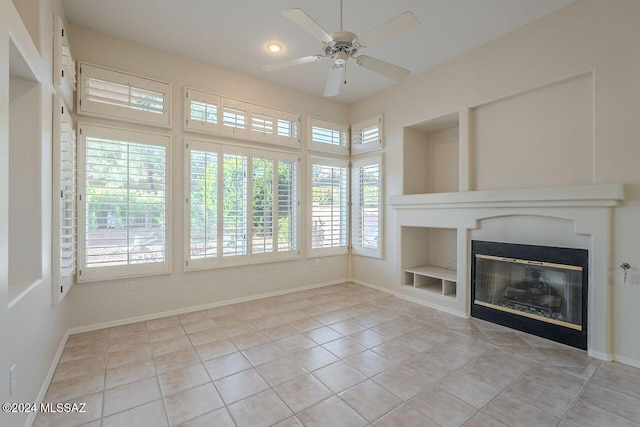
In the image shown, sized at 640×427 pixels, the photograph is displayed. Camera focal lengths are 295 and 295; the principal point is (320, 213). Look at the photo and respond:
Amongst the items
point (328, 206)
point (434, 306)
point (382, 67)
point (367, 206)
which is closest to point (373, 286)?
point (434, 306)

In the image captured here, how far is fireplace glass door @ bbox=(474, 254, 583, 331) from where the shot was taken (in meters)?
2.89

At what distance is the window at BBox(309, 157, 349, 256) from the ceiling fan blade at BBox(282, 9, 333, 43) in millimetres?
2787

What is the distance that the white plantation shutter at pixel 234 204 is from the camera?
13.4 feet

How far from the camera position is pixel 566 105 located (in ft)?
9.92

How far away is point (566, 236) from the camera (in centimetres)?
294

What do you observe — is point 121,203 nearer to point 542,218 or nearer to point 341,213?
point 341,213

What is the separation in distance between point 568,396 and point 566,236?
1.51 m

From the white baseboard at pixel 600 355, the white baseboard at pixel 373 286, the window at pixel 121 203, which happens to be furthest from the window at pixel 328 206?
the white baseboard at pixel 600 355

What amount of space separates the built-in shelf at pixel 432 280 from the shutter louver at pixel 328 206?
1337 millimetres

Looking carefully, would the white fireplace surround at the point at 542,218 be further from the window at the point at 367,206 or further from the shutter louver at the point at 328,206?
the shutter louver at the point at 328,206

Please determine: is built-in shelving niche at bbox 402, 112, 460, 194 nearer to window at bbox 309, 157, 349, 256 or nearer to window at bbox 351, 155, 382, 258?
window at bbox 351, 155, 382, 258

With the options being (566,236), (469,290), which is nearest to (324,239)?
(469,290)

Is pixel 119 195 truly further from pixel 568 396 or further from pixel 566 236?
pixel 566 236

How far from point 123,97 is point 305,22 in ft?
8.34
